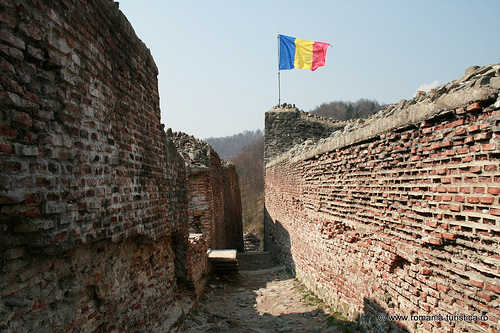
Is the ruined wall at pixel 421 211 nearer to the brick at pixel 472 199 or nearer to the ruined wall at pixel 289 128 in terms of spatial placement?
the brick at pixel 472 199

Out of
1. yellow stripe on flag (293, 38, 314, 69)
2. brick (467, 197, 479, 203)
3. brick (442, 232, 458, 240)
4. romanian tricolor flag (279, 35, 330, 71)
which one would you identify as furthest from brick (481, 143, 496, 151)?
yellow stripe on flag (293, 38, 314, 69)

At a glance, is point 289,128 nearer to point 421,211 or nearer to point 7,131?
point 421,211

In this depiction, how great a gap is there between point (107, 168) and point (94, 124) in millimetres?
409

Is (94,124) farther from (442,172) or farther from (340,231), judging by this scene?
(340,231)

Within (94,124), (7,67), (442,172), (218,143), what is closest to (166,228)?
(94,124)

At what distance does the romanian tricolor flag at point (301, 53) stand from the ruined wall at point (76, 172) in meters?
13.7

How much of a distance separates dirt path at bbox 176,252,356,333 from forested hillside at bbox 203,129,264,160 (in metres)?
66.0

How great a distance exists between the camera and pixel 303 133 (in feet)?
54.3

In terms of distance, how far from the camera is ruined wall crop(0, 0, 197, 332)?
1.79 metres

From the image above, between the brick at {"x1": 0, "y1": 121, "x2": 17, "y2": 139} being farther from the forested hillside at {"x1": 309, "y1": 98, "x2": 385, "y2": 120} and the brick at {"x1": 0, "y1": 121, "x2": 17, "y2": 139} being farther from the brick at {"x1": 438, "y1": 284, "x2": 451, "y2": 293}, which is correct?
the forested hillside at {"x1": 309, "y1": 98, "x2": 385, "y2": 120}

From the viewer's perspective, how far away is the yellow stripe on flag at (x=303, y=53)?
16.3 meters

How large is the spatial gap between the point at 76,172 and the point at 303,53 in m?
16.0

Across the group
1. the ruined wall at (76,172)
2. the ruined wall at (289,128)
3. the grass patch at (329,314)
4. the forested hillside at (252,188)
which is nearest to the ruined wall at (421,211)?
the grass patch at (329,314)

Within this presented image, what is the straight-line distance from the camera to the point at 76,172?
7.50 feet
